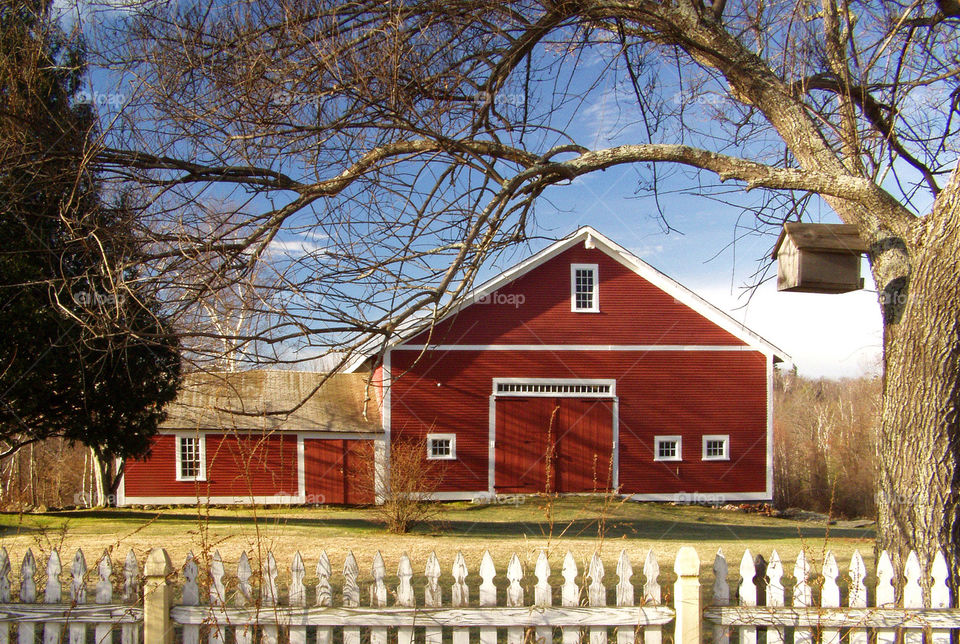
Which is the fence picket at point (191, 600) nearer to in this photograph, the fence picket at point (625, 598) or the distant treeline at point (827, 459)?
the fence picket at point (625, 598)

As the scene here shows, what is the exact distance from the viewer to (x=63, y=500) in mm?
29766

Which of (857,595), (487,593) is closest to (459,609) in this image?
(487,593)

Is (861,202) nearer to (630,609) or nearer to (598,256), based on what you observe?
(630,609)

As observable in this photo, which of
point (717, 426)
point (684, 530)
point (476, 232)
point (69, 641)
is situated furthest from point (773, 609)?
point (717, 426)

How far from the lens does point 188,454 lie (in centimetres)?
2178

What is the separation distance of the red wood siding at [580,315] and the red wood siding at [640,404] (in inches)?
17.9

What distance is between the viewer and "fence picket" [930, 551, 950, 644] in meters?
4.47

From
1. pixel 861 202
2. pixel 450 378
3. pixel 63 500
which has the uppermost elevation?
pixel 861 202

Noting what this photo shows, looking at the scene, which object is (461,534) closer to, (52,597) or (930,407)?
(930,407)

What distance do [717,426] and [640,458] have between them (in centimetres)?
254

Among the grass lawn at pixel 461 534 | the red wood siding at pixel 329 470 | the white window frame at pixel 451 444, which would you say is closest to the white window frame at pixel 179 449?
the grass lawn at pixel 461 534

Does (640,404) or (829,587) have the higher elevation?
(640,404)

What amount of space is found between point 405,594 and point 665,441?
63.2 ft

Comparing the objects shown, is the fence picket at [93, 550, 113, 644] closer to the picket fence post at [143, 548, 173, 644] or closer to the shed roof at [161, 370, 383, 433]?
the picket fence post at [143, 548, 173, 644]
